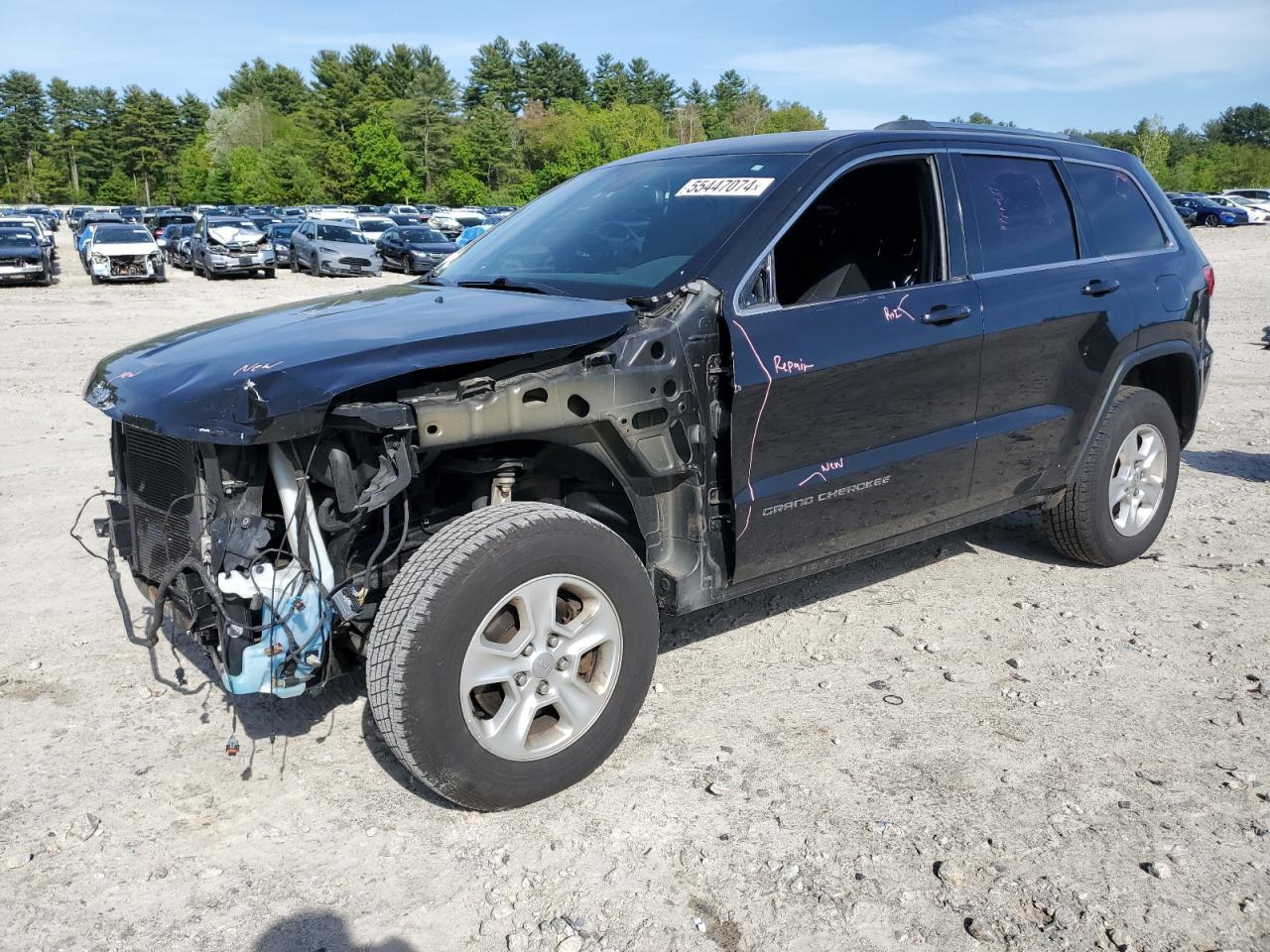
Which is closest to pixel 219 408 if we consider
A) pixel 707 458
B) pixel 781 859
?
pixel 707 458

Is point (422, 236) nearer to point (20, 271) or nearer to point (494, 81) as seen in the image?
point (20, 271)

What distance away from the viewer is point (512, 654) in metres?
3.13

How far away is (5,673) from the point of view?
4.20m

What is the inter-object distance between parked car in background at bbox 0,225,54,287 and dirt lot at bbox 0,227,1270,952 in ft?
76.5

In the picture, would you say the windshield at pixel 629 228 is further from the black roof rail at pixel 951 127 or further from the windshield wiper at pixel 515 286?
the black roof rail at pixel 951 127

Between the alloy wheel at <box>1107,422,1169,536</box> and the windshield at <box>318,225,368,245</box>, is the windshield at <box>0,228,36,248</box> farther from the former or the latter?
the alloy wheel at <box>1107,422,1169,536</box>

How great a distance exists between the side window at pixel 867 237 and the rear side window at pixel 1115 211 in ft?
3.37

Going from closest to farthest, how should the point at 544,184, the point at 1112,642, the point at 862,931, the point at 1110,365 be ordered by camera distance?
1. the point at 862,931
2. the point at 1112,642
3. the point at 1110,365
4. the point at 544,184

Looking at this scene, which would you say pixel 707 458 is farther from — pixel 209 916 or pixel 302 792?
pixel 209 916

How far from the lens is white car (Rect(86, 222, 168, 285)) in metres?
26.5

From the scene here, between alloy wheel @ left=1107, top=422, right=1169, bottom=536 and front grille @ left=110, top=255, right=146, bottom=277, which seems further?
front grille @ left=110, top=255, right=146, bottom=277

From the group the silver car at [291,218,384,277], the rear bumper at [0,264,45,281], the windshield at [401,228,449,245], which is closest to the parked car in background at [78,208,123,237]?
the rear bumper at [0,264,45,281]

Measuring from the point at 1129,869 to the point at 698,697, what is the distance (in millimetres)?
1567

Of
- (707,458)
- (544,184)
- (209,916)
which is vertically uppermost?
(544,184)
